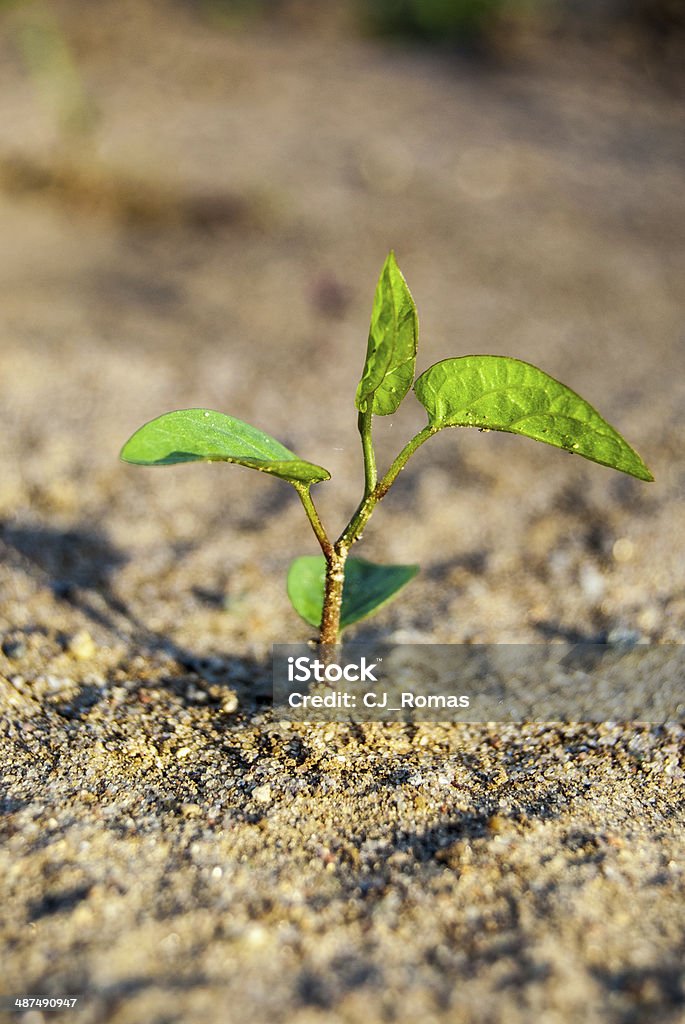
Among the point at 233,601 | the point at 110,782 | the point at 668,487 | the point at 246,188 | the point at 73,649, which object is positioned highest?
the point at 246,188

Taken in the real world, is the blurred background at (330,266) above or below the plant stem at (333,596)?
above

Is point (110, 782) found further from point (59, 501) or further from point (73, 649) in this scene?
point (59, 501)

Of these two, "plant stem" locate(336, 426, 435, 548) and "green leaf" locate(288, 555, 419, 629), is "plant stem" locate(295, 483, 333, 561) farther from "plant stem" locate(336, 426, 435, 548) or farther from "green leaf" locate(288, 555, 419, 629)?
"green leaf" locate(288, 555, 419, 629)

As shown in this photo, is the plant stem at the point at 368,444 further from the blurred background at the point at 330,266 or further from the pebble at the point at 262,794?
the blurred background at the point at 330,266

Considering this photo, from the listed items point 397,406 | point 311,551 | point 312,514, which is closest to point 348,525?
point 312,514

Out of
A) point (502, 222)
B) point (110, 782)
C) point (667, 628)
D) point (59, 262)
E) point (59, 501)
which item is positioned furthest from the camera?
point (502, 222)

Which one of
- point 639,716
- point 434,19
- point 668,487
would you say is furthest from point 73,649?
point 434,19

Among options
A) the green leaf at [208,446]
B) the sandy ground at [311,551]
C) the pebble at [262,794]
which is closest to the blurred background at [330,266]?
the sandy ground at [311,551]
